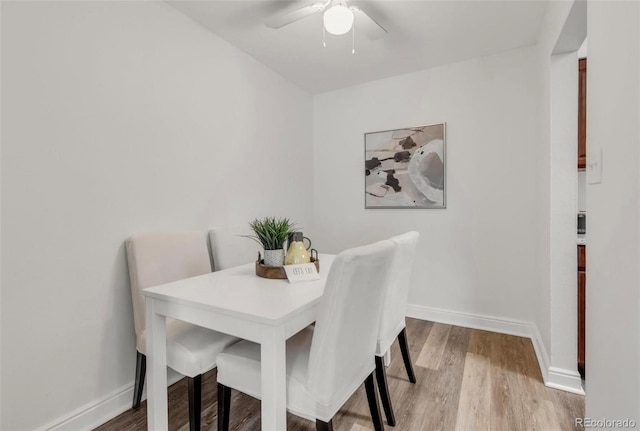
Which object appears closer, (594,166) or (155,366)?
(594,166)

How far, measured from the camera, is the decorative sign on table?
1.50 meters

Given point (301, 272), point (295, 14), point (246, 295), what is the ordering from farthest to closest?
point (295, 14) → point (301, 272) → point (246, 295)

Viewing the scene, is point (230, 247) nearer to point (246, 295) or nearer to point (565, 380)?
point (246, 295)

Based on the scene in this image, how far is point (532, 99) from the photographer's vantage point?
8.19 ft

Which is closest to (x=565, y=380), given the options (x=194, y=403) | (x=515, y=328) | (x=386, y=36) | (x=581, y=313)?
(x=581, y=313)

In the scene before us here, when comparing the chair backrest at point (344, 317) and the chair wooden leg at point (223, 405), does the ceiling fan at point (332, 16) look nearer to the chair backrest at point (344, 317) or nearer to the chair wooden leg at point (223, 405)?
the chair backrest at point (344, 317)

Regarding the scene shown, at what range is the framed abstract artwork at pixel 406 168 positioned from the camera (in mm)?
2869

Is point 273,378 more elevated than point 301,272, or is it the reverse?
point 301,272

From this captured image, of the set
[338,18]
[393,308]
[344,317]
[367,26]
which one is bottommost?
[393,308]

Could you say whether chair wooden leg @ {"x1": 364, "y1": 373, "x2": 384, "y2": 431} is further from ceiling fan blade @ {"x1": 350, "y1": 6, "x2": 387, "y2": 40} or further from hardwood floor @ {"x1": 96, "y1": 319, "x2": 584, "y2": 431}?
ceiling fan blade @ {"x1": 350, "y1": 6, "x2": 387, "y2": 40}

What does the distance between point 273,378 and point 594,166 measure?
4.32ft

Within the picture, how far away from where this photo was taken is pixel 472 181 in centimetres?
275

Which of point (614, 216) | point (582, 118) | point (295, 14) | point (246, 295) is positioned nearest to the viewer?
point (614, 216)

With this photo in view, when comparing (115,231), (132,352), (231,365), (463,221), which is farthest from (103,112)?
(463,221)
